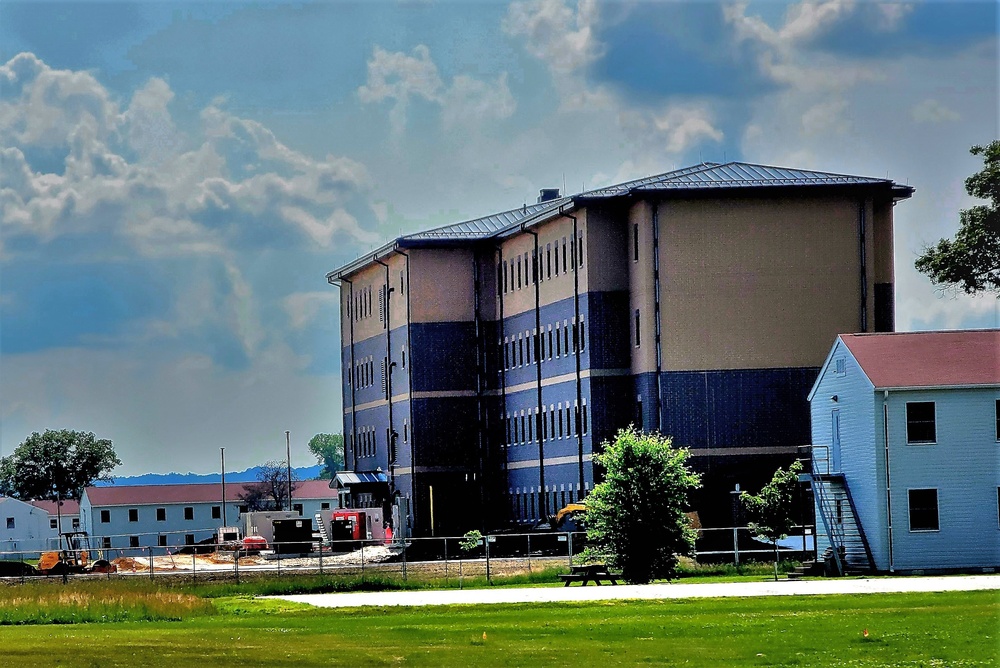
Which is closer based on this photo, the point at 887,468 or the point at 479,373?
the point at 887,468

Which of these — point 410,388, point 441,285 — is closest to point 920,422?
point 441,285

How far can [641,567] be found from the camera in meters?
56.9

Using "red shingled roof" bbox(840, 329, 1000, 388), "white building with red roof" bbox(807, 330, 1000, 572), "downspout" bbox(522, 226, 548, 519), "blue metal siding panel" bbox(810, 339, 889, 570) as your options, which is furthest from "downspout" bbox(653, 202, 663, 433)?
"white building with red roof" bbox(807, 330, 1000, 572)

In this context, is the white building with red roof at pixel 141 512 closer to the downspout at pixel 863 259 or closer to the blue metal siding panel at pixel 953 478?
the downspout at pixel 863 259

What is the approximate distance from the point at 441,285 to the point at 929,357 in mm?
47652

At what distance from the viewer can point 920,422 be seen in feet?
210

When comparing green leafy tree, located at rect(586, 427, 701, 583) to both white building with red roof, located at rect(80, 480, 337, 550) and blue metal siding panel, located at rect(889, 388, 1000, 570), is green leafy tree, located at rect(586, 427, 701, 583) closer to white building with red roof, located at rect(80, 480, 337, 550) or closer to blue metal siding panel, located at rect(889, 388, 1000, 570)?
blue metal siding panel, located at rect(889, 388, 1000, 570)

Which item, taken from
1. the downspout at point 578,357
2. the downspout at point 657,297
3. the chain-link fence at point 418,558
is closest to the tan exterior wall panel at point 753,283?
the downspout at point 657,297

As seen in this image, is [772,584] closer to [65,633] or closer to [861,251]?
[65,633]

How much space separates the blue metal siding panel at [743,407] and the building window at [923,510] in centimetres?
2251

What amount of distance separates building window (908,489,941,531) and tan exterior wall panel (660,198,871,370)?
76.6 ft

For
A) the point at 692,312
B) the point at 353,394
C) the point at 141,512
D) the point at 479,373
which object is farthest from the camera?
the point at 141,512

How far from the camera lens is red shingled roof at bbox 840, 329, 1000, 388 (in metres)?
63.8

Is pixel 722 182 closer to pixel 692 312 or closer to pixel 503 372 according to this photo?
pixel 692 312
